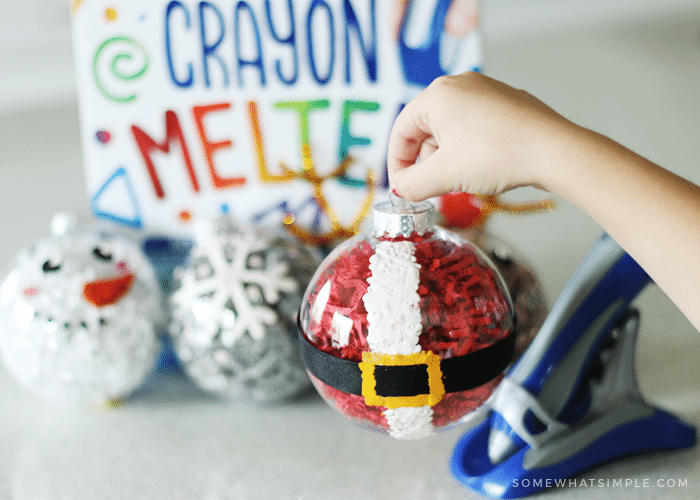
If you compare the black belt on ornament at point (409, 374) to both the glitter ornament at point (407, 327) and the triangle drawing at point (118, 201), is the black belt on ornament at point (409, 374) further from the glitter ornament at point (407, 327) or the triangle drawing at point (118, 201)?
the triangle drawing at point (118, 201)

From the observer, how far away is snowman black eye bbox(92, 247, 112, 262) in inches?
30.4

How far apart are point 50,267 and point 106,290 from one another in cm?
7

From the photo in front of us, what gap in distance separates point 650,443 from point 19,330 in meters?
0.73

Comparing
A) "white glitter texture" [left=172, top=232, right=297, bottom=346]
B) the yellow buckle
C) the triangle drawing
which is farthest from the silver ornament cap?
the triangle drawing

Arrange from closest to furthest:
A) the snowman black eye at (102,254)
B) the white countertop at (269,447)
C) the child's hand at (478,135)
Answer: the child's hand at (478,135) → the white countertop at (269,447) → the snowman black eye at (102,254)

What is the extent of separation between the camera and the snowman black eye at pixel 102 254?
0.77 meters

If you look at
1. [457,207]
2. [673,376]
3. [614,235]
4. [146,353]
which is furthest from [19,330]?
[673,376]

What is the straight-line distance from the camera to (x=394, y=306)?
0.50 m

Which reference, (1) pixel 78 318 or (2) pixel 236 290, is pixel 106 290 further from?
(2) pixel 236 290

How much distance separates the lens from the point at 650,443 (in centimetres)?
68

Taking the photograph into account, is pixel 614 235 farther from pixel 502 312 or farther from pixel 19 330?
pixel 19 330

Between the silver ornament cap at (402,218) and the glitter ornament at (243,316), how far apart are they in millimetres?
241

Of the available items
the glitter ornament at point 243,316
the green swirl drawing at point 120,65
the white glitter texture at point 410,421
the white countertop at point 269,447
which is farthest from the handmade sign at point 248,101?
the white glitter texture at point 410,421

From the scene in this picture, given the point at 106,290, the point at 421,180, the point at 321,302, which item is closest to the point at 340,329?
the point at 321,302
